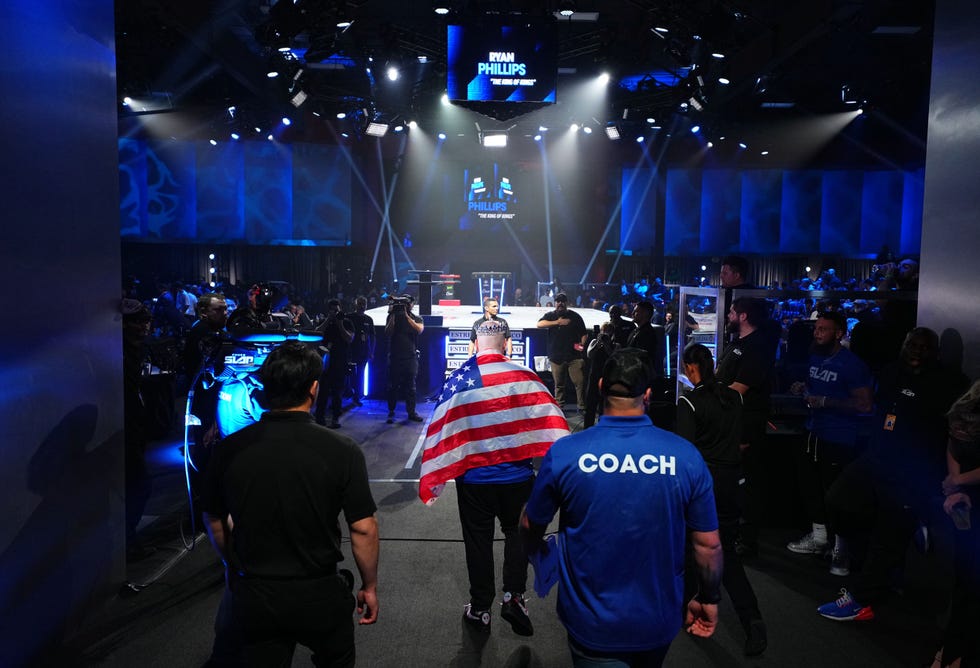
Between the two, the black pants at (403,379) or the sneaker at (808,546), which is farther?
the black pants at (403,379)

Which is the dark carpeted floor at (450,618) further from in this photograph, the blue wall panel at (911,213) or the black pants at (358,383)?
the blue wall panel at (911,213)

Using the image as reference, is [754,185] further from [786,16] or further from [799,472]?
[799,472]

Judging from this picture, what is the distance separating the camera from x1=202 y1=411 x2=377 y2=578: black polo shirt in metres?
2.14

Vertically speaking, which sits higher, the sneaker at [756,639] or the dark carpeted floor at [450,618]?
the sneaker at [756,639]

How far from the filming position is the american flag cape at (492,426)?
11.7ft

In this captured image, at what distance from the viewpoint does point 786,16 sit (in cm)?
1112

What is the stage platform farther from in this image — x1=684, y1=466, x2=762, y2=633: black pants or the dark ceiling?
x1=684, y1=466, x2=762, y2=633: black pants

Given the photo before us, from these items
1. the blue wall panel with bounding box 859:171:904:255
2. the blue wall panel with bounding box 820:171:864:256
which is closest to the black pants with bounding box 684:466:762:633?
the blue wall panel with bounding box 820:171:864:256

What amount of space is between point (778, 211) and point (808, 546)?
19.4 meters

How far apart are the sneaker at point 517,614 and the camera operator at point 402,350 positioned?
527 cm

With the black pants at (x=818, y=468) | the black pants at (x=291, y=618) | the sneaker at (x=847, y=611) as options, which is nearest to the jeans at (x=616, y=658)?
the black pants at (x=291, y=618)

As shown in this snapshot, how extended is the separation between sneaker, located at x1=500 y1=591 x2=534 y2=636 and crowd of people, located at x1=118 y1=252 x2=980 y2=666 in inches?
0.5

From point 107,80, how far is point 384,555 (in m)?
3.56

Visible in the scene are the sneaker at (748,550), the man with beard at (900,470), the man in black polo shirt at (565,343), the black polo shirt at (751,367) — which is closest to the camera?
the man with beard at (900,470)
